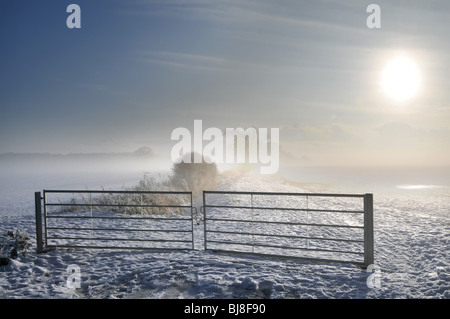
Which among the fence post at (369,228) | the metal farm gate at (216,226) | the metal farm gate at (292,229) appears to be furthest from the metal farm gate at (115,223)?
the fence post at (369,228)

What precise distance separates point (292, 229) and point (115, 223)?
6792 mm

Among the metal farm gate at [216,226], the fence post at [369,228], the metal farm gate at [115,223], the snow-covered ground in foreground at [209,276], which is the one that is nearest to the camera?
the snow-covered ground in foreground at [209,276]

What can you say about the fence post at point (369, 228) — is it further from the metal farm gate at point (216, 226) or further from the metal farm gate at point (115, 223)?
the metal farm gate at point (115, 223)

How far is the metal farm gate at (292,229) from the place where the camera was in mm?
6070

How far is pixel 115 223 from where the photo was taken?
37.9 ft

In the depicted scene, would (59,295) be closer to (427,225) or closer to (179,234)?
(179,234)

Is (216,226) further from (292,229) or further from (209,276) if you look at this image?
(209,276)

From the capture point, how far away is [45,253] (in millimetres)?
7113

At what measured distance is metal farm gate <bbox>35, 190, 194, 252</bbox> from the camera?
7234 mm

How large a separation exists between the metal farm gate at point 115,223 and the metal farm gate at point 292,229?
1.12 meters

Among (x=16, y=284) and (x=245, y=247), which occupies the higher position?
(x=16, y=284)
